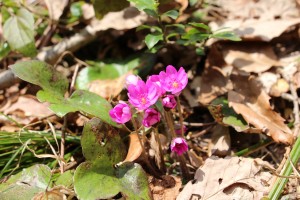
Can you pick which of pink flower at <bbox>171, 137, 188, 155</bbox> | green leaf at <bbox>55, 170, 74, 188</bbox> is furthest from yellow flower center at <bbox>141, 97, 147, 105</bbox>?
green leaf at <bbox>55, 170, 74, 188</bbox>

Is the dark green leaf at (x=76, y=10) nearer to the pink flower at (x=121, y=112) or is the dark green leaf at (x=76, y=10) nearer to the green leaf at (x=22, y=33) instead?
the green leaf at (x=22, y=33)

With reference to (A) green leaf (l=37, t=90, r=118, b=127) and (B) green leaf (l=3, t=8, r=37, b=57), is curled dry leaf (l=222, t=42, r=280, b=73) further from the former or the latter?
(B) green leaf (l=3, t=8, r=37, b=57)

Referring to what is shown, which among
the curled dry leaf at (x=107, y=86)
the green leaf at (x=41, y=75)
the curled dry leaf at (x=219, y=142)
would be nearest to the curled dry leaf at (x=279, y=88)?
the curled dry leaf at (x=219, y=142)

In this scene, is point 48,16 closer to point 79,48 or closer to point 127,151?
point 79,48

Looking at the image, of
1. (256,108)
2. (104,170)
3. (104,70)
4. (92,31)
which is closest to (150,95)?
(104,170)

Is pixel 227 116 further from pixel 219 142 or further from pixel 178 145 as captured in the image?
pixel 178 145
